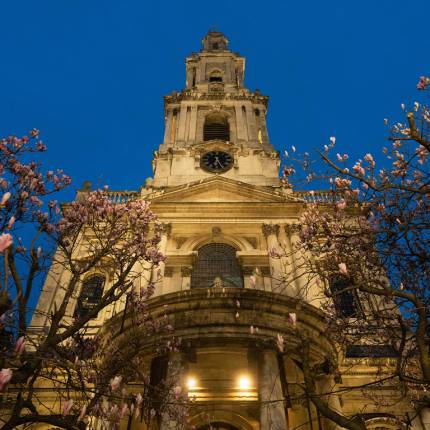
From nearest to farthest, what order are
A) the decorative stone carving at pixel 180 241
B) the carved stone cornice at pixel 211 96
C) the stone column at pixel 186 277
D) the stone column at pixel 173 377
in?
1. the stone column at pixel 173 377
2. the stone column at pixel 186 277
3. the decorative stone carving at pixel 180 241
4. the carved stone cornice at pixel 211 96

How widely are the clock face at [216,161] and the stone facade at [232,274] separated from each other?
0.14 m

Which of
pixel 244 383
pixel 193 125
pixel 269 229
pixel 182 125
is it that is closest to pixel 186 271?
pixel 269 229

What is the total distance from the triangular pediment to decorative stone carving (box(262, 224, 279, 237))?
1905 mm

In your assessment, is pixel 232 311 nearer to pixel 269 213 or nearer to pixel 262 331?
pixel 262 331

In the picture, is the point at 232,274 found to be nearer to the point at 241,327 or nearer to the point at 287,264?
the point at 287,264

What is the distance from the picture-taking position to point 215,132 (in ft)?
104

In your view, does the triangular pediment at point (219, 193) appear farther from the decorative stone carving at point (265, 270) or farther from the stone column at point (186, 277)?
the stone column at point (186, 277)

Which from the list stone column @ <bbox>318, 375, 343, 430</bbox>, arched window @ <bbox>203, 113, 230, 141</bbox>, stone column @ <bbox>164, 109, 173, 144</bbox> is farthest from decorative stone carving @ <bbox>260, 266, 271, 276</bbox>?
stone column @ <bbox>164, 109, 173, 144</bbox>

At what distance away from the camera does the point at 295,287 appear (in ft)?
61.9

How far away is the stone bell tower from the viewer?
88.9 ft

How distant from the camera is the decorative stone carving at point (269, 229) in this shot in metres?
21.9

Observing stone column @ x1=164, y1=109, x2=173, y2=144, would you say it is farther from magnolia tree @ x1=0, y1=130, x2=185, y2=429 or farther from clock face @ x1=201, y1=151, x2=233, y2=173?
magnolia tree @ x1=0, y1=130, x2=185, y2=429

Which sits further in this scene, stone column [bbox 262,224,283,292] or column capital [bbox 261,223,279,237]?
column capital [bbox 261,223,279,237]

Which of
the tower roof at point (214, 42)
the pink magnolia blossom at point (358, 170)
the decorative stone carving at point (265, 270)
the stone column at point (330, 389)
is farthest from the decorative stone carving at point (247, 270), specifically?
the tower roof at point (214, 42)
